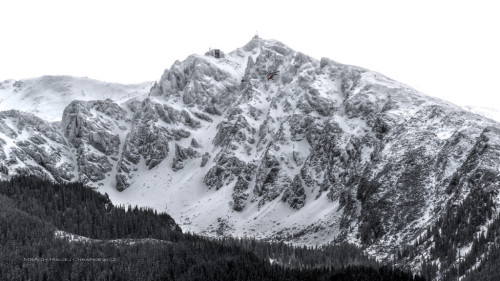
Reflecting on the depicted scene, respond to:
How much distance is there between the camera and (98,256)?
133000 mm

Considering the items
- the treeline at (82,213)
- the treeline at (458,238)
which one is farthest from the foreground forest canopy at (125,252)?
the treeline at (458,238)

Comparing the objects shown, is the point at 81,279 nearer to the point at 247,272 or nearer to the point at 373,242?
the point at 247,272

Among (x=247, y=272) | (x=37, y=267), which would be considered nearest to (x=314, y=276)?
(x=247, y=272)

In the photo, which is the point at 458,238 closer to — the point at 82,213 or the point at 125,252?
the point at 125,252

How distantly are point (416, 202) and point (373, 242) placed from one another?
19537 mm

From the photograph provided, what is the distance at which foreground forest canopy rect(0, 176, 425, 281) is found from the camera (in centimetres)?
12662

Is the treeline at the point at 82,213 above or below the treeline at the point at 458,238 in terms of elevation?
below

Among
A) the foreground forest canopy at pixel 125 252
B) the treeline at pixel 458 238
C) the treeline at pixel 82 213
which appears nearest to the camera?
the foreground forest canopy at pixel 125 252

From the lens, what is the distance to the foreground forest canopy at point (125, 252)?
127 meters

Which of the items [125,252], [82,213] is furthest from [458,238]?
[82,213]

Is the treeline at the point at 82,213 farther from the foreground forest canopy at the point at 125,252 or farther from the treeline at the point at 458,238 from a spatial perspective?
the treeline at the point at 458,238

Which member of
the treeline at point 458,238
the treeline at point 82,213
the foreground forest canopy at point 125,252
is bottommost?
the treeline at point 82,213

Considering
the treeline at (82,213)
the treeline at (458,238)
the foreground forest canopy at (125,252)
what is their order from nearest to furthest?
1. the foreground forest canopy at (125,252)
2. the treeline at (458,238)
3. the treeline at (82,213)

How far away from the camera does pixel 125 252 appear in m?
139
